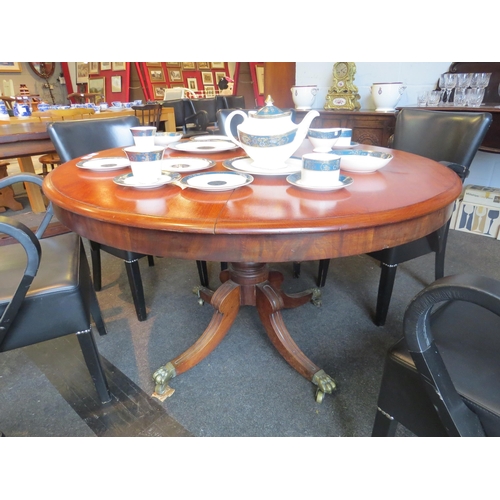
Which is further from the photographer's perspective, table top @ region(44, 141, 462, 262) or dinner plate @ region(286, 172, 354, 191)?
dinner plate @ region(286, 172, 354, 191)

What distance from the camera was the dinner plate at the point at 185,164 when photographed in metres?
1.04

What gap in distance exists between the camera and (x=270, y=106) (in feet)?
3.12

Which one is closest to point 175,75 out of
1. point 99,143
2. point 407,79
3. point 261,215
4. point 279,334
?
point 407,79

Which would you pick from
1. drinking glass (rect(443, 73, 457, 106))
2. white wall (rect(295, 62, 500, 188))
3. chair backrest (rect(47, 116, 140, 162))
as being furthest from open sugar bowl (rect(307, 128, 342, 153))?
white wall (rect(295, 62, 500, 188))

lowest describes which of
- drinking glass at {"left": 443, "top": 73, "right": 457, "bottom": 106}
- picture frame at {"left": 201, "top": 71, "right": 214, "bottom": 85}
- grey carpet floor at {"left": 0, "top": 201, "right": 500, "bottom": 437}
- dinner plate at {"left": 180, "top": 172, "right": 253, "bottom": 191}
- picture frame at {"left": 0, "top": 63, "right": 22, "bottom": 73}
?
grey carpet floor at {"left": 0, "top": 201, "right": 500, "bottom": 437}

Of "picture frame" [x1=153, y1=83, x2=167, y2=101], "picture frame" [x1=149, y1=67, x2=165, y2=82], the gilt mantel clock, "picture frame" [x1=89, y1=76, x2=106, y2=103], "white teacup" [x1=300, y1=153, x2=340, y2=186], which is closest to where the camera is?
"white teacup" [x1=300, y1=153, x2=340, y2=186]

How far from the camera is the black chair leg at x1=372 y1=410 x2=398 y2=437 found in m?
0.76

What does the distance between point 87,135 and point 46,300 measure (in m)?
1.01

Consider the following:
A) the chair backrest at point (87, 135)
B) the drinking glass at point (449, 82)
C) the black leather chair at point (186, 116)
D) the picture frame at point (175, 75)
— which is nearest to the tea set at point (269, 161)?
the chair backrest at point (87, 135)

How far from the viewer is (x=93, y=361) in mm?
1085

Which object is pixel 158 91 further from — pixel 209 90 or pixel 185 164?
pixel 185 164

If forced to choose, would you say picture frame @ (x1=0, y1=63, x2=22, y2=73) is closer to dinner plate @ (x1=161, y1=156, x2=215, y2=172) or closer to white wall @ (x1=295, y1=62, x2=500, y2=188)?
white wall @ (x1=295, y1=62, x2=500, y2=188)

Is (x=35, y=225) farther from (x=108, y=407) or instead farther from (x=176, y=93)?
(x=176, y=93)

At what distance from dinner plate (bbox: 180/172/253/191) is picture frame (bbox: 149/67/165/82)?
7.62 m
